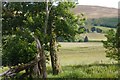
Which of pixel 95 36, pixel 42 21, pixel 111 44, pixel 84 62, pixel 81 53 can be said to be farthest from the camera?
pixel 81 53

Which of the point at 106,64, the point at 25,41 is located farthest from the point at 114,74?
the point at 25,41

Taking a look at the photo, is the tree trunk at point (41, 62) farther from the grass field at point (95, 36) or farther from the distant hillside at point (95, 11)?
the grass field at point (95, 36)

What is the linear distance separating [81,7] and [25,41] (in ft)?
4.82

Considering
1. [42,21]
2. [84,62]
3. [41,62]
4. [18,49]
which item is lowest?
[84,62]

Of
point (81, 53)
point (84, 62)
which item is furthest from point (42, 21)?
point (81, 53)

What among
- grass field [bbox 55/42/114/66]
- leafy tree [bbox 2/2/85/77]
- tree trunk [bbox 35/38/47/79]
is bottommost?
grass field [bbox 55/42/114/66]

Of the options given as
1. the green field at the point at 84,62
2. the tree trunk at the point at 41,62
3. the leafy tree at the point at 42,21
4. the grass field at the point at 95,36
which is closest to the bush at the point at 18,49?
the leafy tree at the point at 42,21

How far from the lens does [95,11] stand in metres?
6.39

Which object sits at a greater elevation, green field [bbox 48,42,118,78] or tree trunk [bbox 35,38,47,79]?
tree trunk [bbox 35,38,47,79]

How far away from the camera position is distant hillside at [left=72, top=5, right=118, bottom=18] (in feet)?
19.0

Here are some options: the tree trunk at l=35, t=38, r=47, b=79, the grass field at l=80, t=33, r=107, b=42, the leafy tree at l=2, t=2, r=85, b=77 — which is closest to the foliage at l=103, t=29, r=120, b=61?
the grass field at l=80, t=33, r=107, b=42

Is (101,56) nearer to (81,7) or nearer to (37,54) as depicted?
(81,7)

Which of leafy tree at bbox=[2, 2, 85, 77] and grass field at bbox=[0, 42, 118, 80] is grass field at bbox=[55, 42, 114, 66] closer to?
grass field at bbox=[0, 42, 118, 80]

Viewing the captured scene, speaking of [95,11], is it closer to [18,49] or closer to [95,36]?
A: [95,36]
